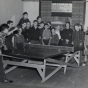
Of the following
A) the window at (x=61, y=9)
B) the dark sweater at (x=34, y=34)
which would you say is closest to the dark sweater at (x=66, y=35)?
the dark sweater at (x=34, y=34)

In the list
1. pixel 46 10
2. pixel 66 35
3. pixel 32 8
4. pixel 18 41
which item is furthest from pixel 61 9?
pixel 18 41

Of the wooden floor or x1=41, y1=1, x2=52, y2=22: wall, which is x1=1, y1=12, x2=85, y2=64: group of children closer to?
the wooden floor

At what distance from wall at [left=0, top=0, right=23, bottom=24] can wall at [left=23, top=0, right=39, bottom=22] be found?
0.21 m

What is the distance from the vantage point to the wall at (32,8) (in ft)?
27.0

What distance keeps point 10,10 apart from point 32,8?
1.13 m

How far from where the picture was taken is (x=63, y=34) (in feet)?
22.6

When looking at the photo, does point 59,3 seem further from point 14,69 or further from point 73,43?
point 14,69

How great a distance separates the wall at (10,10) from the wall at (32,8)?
21cm

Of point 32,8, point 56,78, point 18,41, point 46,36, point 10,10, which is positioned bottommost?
point 56,78

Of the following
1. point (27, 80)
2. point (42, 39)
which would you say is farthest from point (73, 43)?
point (27, 80)

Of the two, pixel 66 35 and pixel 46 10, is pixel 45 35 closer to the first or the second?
pixel 66 35

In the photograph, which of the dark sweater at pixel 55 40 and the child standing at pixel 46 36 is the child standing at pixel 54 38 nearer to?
the dark sweater at pixel 55 40

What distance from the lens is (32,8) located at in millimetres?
8289

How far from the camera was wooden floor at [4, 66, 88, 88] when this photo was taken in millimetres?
4804
